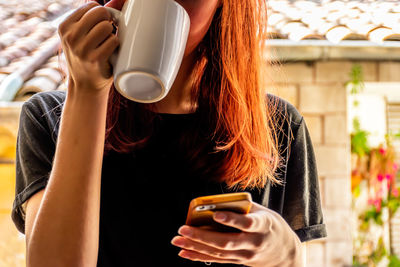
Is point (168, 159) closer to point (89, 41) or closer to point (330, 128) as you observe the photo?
point (89, 41)

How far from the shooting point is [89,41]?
659 millimetres

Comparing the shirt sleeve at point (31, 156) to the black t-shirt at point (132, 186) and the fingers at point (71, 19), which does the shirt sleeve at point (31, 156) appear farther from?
the fingers at point (71, 19)

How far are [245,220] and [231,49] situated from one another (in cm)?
47

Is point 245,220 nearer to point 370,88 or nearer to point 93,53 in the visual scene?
point 93,53

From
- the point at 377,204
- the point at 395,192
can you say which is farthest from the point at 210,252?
the point at 395,192

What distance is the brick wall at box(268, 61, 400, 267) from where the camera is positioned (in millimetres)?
3223

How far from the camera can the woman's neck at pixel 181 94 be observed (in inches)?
41.9

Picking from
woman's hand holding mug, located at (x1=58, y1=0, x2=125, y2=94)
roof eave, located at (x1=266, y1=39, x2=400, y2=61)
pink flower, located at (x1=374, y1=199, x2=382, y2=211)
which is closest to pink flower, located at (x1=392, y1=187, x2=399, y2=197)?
pink flower, located at (x1=374, y1=199, x2=382, y2=211)

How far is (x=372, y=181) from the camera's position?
388cm

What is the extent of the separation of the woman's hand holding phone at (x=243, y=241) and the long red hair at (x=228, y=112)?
7.6 inches

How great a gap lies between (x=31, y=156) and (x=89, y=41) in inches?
13.7

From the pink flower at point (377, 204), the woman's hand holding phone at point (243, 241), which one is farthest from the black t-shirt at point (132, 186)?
the pink flower at point (377, 204)

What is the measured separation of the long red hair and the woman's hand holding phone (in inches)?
7.6

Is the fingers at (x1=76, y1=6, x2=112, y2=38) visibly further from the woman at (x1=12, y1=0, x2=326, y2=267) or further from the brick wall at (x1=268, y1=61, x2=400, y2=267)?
the brick wall at (x1=268, y1=61, x2=400, y2=267)
